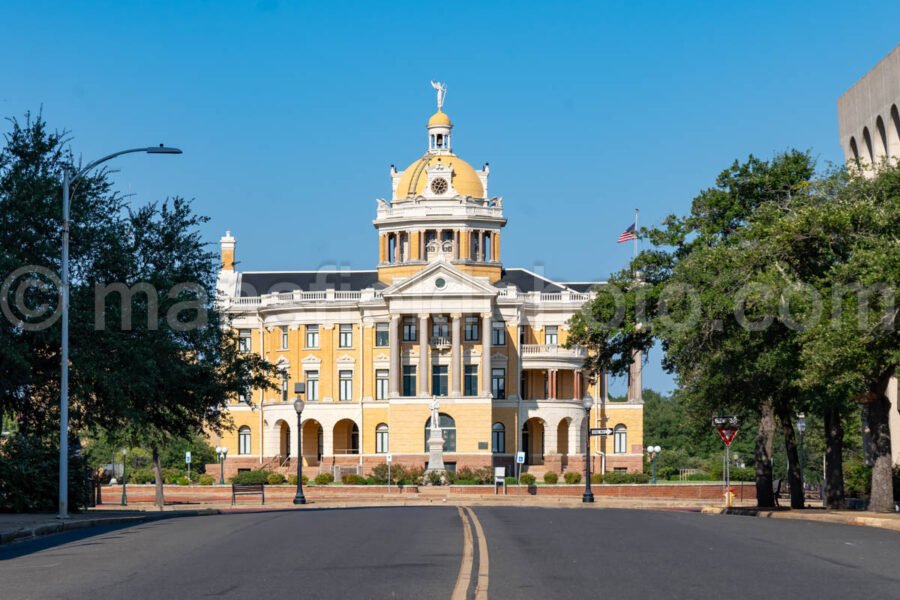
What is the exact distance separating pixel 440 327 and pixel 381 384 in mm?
6840

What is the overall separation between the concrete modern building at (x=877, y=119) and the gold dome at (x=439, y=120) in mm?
58408

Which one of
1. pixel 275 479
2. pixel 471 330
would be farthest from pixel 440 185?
pixel 275 479

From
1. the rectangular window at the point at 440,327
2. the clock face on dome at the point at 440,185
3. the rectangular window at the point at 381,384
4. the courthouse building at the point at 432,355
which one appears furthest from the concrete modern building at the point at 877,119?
the rectangular window at the point at 381,384

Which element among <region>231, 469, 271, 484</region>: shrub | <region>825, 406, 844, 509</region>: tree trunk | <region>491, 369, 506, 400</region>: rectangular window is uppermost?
<region>491, 369, 506, 400</region>: rectangular window

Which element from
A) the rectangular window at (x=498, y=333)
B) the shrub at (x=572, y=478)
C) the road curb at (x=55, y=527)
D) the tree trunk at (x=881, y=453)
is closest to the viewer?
the road curb at (x=55, y=527)

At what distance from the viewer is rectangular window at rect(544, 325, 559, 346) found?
374 feet

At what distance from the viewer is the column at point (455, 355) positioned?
107m

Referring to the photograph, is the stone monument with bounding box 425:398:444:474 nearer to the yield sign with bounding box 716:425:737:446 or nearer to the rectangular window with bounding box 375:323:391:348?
the rectangular window with bounding box 375:323:391:348

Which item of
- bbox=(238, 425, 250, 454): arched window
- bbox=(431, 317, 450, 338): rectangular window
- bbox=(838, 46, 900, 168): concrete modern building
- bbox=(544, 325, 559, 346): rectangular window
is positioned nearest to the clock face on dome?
bbox=(431, 317, 450, 338): rectangular window

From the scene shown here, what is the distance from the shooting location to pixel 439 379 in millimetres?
109375

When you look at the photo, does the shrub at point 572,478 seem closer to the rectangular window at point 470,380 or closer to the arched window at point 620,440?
the rectangular window at point 470,380

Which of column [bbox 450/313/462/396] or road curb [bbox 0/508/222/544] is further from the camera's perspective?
column [bbox 450/313/462/396]

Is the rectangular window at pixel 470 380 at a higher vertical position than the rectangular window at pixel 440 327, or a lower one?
lower

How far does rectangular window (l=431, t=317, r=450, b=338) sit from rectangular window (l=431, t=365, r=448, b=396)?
250 cm
